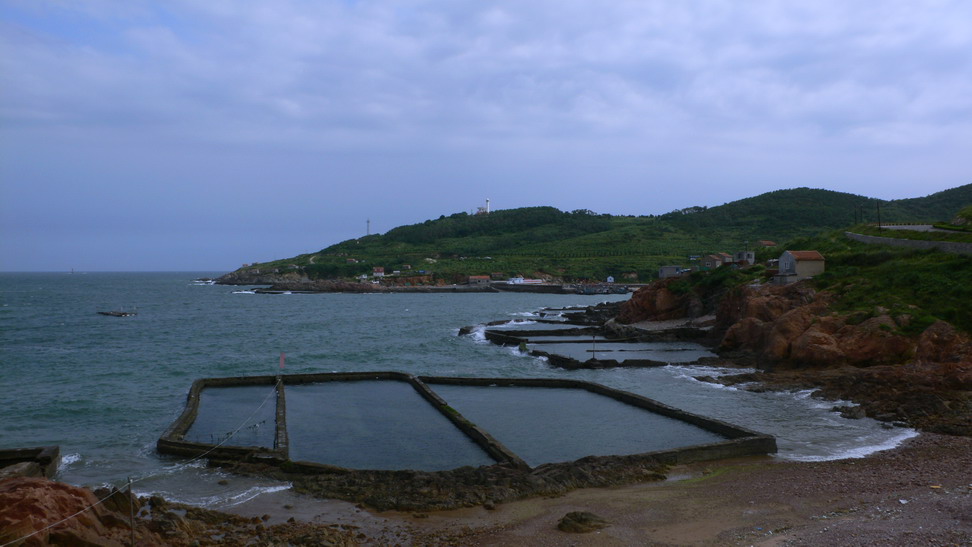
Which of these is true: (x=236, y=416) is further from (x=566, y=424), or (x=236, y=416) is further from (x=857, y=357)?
(x=857, y=357)

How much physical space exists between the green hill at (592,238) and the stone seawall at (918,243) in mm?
65924

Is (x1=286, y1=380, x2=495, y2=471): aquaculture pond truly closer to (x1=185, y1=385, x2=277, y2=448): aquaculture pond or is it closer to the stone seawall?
(x1=185, y1=385, x2=277, y2=448): aquaculture pond

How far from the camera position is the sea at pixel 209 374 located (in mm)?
17359

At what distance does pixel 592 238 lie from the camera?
6452 inches

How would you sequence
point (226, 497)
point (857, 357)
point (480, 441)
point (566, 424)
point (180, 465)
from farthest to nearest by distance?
point (857, 357) → point (566, 424) → point (480, 441) → point (180, 465) → point (226, 497)

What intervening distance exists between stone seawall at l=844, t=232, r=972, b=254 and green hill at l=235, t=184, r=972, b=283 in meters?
65.9

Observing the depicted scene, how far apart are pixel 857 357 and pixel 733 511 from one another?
1870 centimetres

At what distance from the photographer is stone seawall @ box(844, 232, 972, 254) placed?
34031 millimetres

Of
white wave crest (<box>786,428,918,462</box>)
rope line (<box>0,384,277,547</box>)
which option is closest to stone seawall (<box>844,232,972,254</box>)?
white wave crest (<box>786,428,918,462</box>)

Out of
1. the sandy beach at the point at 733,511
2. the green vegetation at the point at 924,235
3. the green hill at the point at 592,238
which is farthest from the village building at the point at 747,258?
the green hill at the point at 592,238

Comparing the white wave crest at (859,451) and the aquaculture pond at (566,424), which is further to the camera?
the aquaculture pond at (566,424)

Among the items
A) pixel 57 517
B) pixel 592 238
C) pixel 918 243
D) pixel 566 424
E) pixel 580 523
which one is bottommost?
pixel 566 424

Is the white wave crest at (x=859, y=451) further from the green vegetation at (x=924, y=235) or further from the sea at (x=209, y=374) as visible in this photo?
the green vegetation at (x=924, y=235)

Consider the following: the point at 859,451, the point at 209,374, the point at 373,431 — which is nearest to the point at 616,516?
the point at 859,451
